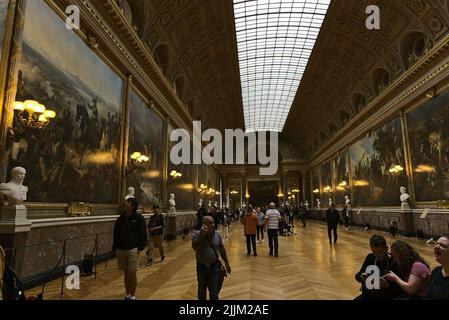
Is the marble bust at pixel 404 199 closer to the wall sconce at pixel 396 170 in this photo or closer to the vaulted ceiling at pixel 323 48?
the wall sconce at pixel 396 170

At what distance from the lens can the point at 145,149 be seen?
12.5m

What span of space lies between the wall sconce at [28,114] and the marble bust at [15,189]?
63 cm

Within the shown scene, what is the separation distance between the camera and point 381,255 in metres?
3.19

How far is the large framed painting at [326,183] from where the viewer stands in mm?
29953

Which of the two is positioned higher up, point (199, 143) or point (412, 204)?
point (199, 143)

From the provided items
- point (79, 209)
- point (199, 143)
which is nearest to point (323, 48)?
point (199, 143)

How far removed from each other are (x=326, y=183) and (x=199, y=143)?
49.3 feet

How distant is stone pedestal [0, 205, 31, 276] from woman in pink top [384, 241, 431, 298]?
18.0ft

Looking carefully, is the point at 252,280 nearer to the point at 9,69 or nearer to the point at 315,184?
the point at 9,69

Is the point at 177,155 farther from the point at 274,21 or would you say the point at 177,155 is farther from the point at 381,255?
the point at 381,255

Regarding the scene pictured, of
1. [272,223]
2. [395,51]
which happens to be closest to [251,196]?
[395,51]
